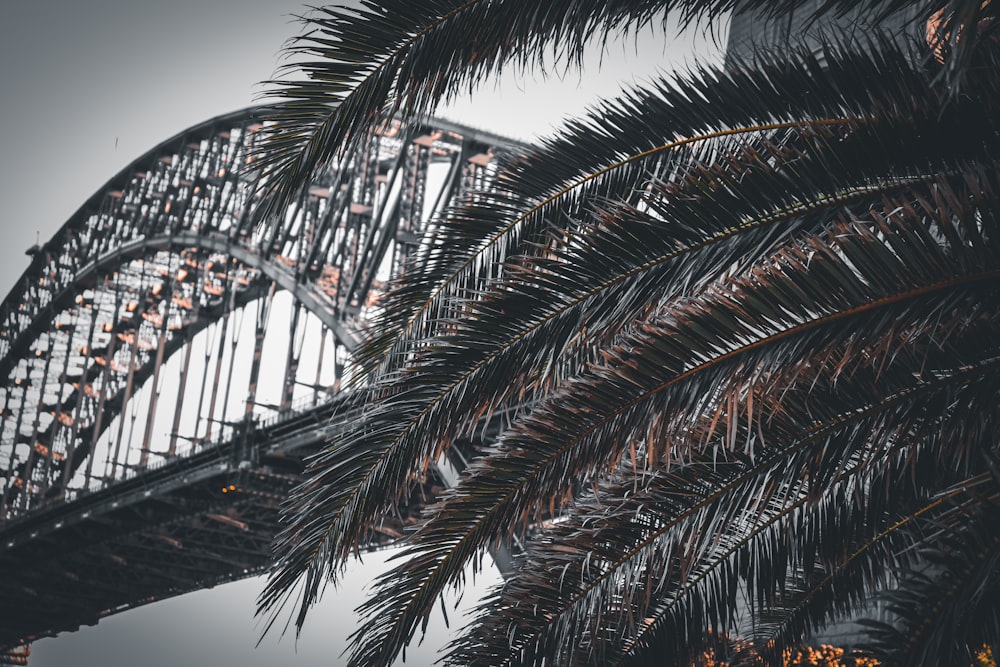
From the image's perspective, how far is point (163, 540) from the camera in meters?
52.4

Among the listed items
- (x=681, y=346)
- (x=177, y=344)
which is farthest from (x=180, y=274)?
(x=681, y=346)

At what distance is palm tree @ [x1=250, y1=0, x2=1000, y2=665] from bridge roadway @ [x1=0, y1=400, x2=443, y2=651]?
2190 centimetres

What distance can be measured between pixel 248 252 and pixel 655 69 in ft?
128

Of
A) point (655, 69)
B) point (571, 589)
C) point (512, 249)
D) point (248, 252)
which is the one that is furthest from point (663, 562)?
point (248, 252)

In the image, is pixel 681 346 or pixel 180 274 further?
pixel 180 274

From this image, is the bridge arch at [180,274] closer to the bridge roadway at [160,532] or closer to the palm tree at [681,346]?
the bridge roadway at [160,532]

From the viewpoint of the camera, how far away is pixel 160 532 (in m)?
48.7

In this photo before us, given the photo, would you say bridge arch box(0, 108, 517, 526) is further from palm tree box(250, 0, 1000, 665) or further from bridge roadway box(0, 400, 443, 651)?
palm tree box(250, 0, 1000, 665)

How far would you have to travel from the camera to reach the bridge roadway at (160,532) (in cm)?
3572

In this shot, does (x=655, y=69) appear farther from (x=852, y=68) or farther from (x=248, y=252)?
(x=248, y=252)

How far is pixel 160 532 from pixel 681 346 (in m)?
45.5

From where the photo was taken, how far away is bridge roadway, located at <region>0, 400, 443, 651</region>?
3572 cm

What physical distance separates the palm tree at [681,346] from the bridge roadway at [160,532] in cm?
2190

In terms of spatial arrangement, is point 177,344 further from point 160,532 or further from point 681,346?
point 681,346
